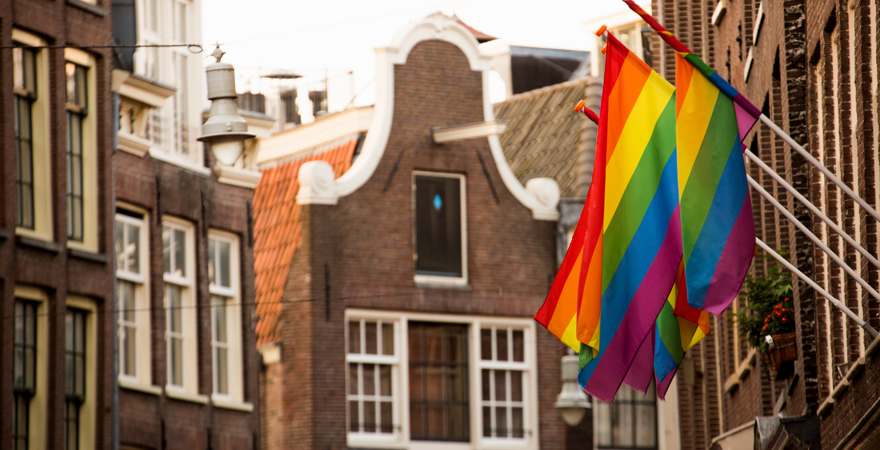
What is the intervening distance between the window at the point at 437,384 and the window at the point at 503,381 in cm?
32

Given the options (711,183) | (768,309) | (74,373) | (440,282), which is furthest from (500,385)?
(711,183)

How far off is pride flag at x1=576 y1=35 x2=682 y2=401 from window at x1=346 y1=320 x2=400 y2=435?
25046 mm

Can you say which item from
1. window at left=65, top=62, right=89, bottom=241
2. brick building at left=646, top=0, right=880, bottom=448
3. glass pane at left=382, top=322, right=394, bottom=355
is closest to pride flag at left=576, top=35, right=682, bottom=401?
brick building at left=646, top=0, right=880, bottom=448

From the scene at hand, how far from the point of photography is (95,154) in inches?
1260

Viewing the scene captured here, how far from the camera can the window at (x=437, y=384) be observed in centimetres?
3997

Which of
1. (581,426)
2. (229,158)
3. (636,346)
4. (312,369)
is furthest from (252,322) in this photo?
(636,346)

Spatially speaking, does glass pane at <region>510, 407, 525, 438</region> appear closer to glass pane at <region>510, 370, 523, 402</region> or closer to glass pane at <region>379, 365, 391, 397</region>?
glass pane at <region>510, 370, 523, 402</region>

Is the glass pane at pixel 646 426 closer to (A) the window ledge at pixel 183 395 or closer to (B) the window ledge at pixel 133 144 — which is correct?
(A) the window ledge at pixel 183 395

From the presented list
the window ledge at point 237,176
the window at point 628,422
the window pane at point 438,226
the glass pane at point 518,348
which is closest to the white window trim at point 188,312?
the window ledge at point 237,176

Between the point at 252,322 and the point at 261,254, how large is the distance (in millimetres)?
4000

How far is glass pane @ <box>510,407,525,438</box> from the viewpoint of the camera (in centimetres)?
4084

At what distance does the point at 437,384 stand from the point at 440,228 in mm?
2341

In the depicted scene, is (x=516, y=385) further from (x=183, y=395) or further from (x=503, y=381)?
(x=183, y=395)

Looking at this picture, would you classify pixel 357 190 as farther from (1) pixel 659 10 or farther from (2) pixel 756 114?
(2) pixel 756 114
